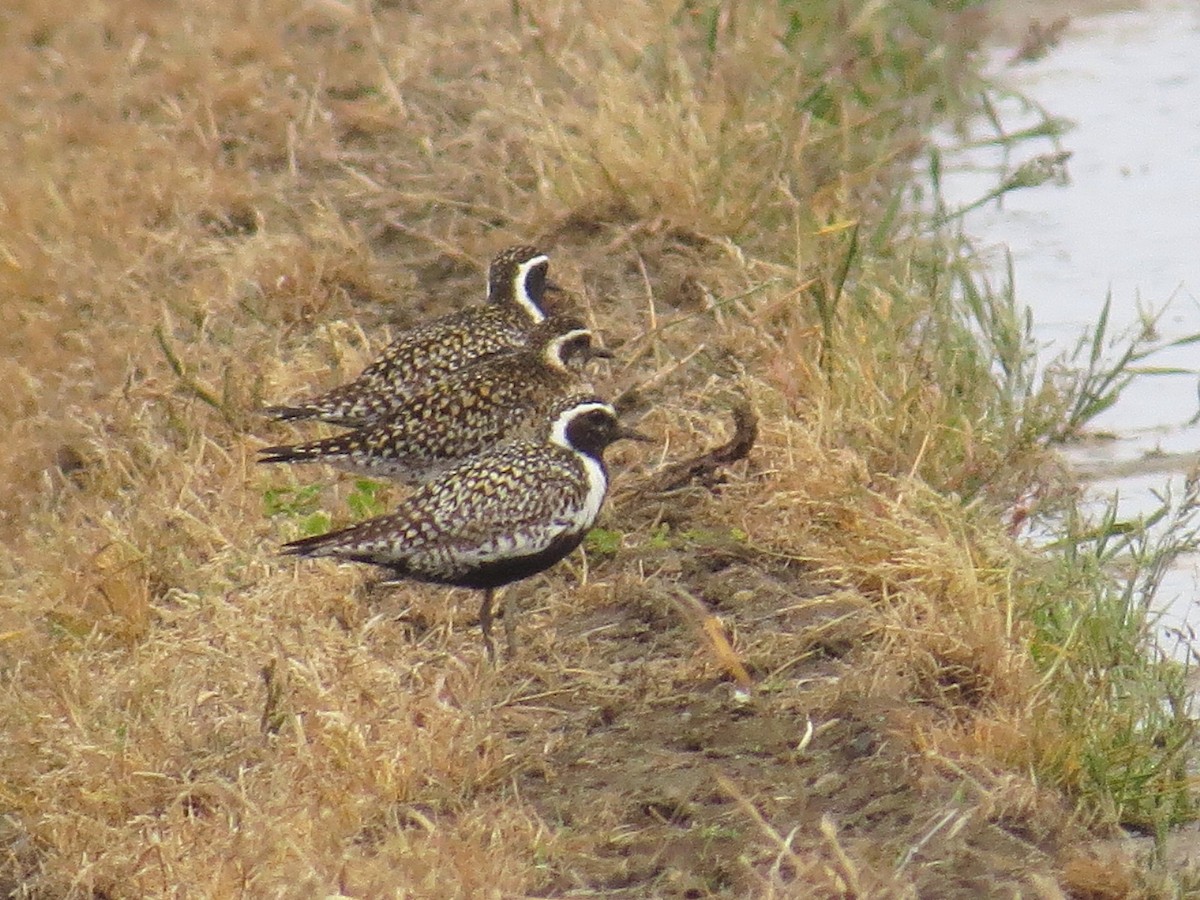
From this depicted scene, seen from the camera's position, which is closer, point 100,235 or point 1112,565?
point 1112,565

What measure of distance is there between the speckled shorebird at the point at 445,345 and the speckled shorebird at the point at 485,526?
0.74m

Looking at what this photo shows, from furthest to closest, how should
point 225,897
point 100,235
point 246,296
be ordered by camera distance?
point 100,235 → point 246,296 → point 225,897

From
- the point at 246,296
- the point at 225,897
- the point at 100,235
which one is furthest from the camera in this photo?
the point at 100,235

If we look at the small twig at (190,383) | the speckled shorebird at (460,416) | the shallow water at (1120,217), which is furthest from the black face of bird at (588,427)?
the shallow water at (1120,217)

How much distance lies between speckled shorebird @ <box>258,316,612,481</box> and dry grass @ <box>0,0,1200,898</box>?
1.10ft

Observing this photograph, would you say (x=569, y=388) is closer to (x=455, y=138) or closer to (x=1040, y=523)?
(x=1040, y=523)

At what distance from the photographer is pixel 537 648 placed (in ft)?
18.9

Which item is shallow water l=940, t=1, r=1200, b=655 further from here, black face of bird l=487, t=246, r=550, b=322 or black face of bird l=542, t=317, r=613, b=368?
black face of bird l=487, t=246, r=550, b=322

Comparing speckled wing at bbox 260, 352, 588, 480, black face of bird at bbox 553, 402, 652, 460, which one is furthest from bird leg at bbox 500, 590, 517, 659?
speckled wing at bbox 260, 352, 588, 480

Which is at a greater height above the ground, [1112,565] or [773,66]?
[773,66]

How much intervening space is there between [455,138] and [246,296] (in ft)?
4.80

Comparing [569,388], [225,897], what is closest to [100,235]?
[569,388]

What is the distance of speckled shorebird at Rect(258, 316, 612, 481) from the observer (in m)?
6.19

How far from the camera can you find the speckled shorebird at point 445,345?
653cm
